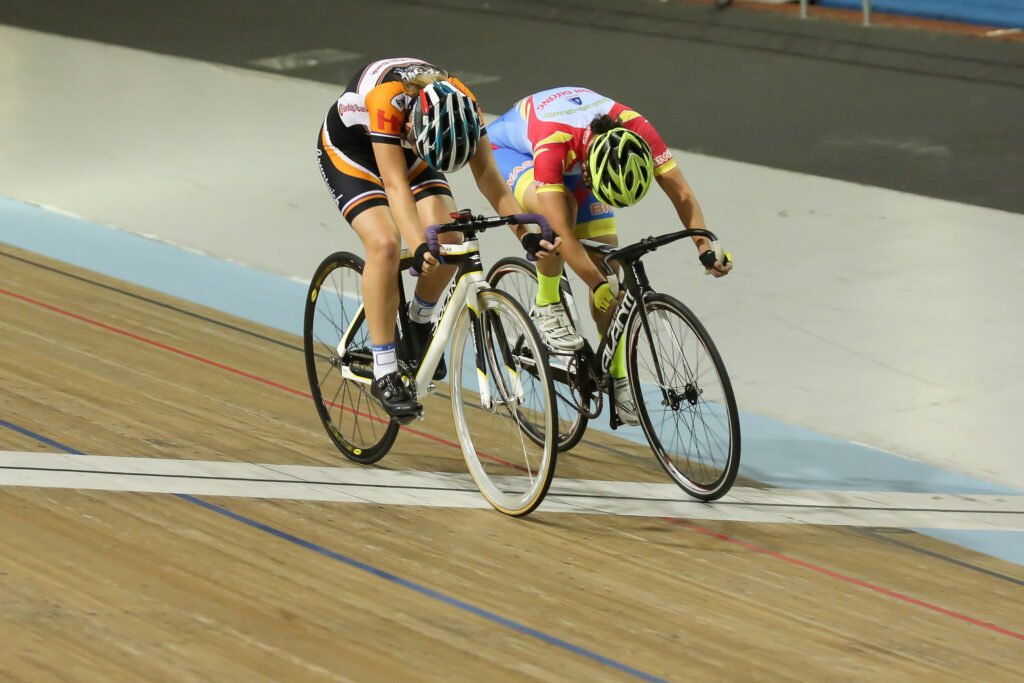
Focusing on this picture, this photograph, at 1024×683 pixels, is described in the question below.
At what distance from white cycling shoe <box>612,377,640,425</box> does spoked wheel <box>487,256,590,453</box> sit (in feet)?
0.36

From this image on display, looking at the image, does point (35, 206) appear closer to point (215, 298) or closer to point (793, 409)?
point (215, 298)

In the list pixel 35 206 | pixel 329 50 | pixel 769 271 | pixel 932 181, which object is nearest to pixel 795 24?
pixel 932 181

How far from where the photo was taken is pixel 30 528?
Answer: 3164 millimetres

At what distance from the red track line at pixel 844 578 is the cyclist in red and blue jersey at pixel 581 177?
358 millimetres

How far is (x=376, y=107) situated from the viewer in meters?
3.29

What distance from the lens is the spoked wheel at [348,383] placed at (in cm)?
378

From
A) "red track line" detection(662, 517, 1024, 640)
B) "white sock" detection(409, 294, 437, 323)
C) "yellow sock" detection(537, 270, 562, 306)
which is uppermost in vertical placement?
"yellow sock" detection(537, 270, 562, 306)

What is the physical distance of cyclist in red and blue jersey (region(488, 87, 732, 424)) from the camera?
3271 mm

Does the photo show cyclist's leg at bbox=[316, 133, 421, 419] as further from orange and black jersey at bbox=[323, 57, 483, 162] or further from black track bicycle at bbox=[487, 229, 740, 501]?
black track bicycle at bbox=[487, 229, 740, 501]

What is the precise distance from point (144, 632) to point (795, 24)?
5849 mm

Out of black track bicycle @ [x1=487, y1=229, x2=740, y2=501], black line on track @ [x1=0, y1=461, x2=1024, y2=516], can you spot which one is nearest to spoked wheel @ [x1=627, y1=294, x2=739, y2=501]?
black track bicycle @ [x1=487, y1=229, x2=740, y2=501]

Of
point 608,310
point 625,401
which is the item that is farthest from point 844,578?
point 608,310

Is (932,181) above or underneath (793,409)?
above

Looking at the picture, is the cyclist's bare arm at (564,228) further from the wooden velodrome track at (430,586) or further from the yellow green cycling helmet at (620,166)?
the wooden velodrome track at (430,586)
